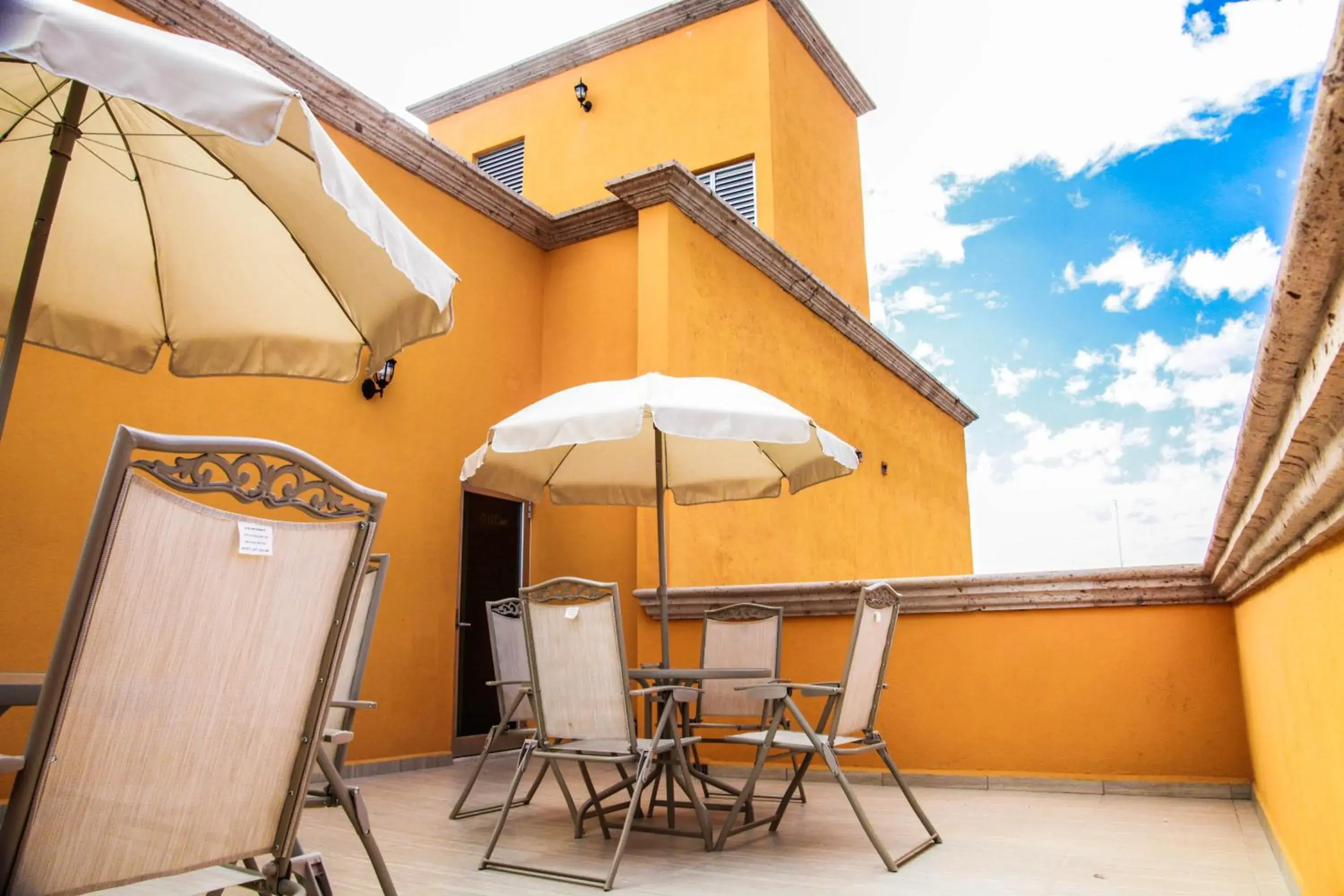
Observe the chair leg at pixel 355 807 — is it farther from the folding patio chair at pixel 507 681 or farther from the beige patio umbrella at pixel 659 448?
the folding patio chair at pixel 507 681

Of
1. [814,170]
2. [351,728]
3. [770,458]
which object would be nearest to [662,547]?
[770,458]

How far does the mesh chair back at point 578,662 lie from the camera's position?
322 centimetres

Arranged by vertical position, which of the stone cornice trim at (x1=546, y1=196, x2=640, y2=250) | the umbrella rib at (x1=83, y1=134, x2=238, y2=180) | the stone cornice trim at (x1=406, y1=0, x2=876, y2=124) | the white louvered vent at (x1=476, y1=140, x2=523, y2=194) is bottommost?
the umbrella rib at (x1=83, y1=134, x2=238, y2=180)

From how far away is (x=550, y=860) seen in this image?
3291mm

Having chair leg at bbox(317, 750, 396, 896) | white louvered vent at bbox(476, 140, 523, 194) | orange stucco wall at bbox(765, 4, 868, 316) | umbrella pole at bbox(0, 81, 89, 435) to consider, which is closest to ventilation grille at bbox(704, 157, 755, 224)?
orange stucco wall at bbox(765, 4, 868, 316)

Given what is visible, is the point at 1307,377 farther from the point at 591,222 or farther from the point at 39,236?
the point at 591,222

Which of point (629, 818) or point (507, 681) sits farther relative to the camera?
point (507, 681)

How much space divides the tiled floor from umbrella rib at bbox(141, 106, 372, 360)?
193 cm

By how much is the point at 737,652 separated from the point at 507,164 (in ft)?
30.7

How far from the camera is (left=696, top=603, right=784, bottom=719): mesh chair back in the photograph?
183 inches

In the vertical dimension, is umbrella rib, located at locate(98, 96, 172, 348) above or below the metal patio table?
above

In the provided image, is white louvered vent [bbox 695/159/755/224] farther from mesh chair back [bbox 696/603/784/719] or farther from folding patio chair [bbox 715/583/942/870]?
folding patio chair [bbox 715/583/942/870]

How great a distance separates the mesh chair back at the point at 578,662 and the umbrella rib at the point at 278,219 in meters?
1.14

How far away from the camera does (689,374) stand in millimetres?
7020
